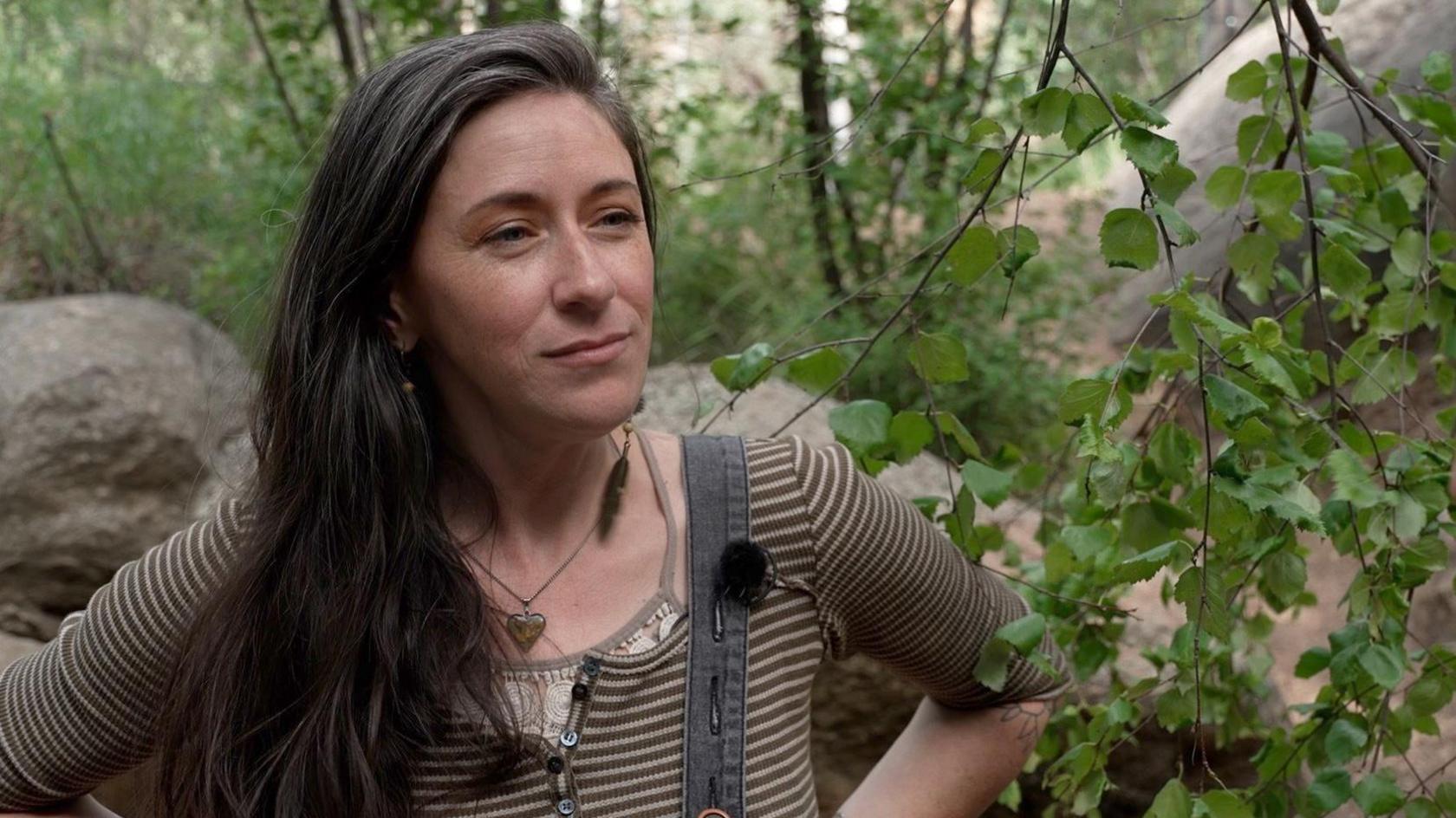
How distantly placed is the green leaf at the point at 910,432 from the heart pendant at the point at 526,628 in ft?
1.69

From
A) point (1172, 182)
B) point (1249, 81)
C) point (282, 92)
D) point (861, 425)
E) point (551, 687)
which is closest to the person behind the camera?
point (1172, 182)

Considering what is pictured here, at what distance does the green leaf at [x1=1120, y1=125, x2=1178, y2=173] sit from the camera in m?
1.48

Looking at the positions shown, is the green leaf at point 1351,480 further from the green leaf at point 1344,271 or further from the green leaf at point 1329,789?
the green leaf at point 1329,789

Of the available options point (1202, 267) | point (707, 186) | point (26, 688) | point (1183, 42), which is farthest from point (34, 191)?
point (1183, 42)

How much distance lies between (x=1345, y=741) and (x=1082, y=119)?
0.86 metres

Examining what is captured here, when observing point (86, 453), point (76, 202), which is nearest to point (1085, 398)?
point (86, 453)

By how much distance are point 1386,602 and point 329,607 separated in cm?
117

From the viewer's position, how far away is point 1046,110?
154 centimetres

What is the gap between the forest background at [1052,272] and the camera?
1692 millimetres

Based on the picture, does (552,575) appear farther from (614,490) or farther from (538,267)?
(538,267)

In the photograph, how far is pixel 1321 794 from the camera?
1.89 meters

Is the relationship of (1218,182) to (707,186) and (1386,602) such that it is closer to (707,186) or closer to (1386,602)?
(1386,602)

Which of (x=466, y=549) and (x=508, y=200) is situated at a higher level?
(x=508, y=200)

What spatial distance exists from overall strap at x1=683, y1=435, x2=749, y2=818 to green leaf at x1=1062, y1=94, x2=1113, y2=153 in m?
0.54
